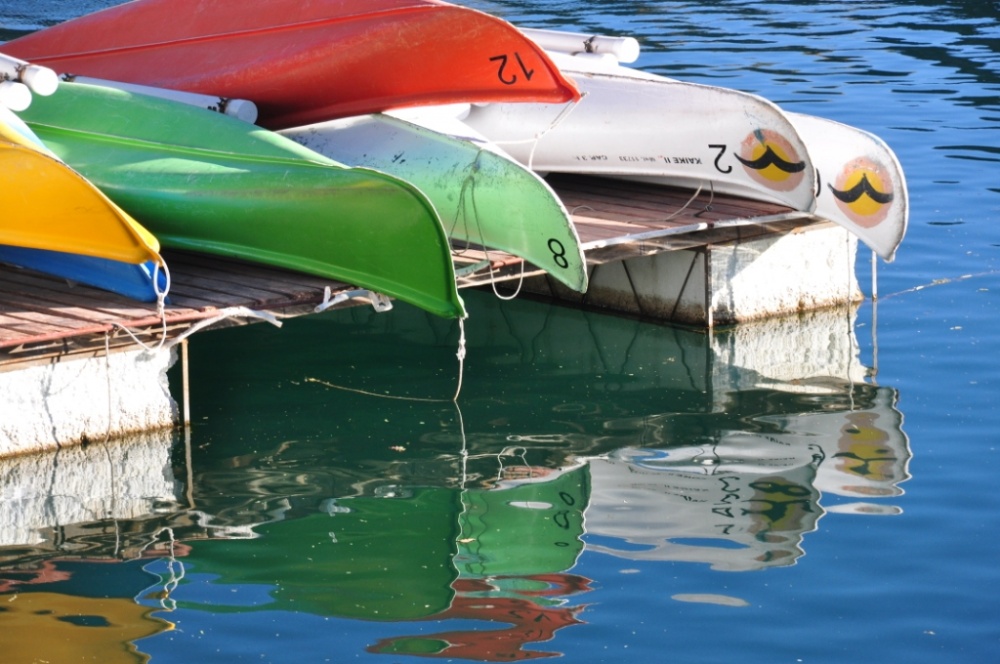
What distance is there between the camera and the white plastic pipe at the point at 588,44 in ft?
36.3

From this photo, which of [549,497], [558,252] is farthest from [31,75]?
Answer: [549,497]

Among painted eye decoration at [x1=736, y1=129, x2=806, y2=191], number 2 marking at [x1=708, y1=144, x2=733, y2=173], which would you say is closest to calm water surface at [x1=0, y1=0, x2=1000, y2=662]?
painted eye decoration at [x1=736, y1=129, x2=806, y2=191]

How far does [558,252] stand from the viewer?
28.4 ft

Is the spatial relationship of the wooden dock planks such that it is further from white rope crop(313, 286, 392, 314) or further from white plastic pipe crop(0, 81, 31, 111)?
white plastic pipe crop(0, 81, 31, 111)

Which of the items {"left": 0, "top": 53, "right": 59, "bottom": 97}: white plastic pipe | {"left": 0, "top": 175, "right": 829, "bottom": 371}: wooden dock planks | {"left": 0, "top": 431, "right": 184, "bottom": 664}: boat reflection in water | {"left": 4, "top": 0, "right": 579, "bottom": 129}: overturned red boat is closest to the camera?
{"left": 0, "top": 431, "right": 184, "bottom": 664}: boat reflection in water

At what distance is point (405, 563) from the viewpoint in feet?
22.2

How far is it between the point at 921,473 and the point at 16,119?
17.2 ft

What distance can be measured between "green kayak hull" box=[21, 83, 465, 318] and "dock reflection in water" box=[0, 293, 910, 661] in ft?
2.56

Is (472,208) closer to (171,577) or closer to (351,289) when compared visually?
(351,289)

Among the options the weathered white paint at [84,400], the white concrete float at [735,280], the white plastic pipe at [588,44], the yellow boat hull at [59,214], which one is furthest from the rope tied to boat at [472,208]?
the white plastic pipe at [588,44]

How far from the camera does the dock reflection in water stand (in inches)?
248

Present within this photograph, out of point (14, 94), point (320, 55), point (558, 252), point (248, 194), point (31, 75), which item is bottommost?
point (558, 252)

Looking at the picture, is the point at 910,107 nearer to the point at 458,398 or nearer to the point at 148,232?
the point at 458,398

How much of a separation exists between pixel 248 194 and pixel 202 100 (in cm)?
145
